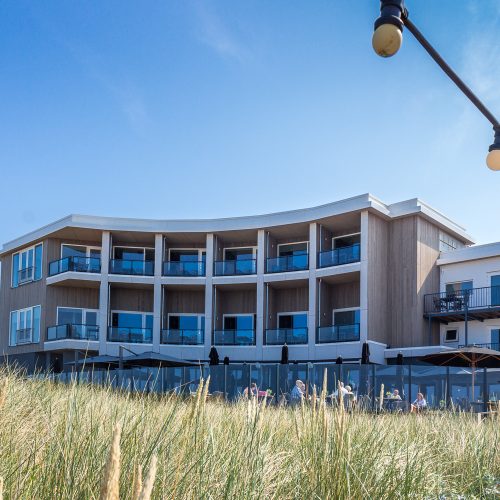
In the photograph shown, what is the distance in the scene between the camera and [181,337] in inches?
1340

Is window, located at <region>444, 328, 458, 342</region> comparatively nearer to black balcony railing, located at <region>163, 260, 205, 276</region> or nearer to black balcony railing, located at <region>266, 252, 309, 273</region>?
black balcony railing, located at <region>266, 252, 309, 273</region>

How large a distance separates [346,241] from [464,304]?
22.8 ft

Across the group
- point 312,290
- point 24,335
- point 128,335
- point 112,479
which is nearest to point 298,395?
point 112,479

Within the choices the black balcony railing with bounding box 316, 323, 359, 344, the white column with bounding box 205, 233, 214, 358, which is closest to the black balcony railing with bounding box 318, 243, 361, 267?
the black balcony railing with bounding box 316, 323, 359, 344

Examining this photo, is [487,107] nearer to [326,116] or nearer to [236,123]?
[326,116]

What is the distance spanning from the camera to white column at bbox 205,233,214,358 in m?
33.7

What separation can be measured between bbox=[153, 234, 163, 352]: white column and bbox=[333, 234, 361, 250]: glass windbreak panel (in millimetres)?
9186

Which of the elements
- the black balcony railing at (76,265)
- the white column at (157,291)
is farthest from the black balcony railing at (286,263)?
the black balcony railing at (76,265)

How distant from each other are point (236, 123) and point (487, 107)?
23.8 ft

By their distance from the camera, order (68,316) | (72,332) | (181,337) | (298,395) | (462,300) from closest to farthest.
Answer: (298,395)
(462,300)
(72,332)
(181,337)
(68,316)

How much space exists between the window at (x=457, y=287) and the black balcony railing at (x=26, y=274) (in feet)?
73.2

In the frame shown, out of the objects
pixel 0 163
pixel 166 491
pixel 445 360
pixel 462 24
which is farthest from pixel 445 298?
pixel 166 491

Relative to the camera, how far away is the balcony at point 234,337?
109 feet

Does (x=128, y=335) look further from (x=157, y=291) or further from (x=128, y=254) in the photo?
(x=128, y=254)
